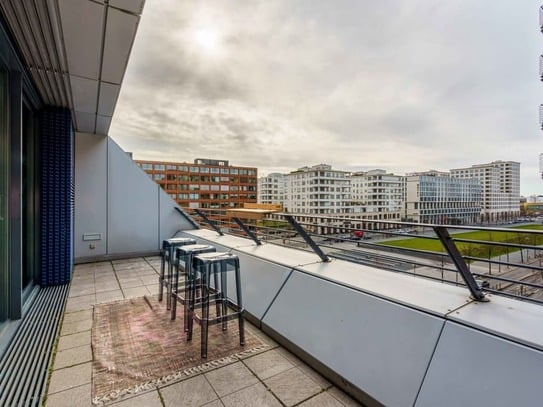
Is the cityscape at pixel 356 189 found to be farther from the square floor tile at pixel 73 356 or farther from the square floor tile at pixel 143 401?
the square floor tile at pixel 143 401

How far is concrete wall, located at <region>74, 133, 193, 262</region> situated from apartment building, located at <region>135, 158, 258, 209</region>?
32.3m

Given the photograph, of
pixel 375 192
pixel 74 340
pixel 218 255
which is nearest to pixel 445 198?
pixel 218 255

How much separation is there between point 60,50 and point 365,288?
363cm

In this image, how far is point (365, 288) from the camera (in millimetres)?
1948

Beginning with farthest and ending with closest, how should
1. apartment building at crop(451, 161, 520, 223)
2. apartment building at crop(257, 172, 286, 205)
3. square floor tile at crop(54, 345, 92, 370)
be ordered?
apartment building at crop(257, 172, 286, 205) → apartment building at crop(451, 161, 520, 223) → square floor tile at crop(54, 345, 92, 370)

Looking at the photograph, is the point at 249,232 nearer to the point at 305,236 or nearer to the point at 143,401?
the point at 305,236

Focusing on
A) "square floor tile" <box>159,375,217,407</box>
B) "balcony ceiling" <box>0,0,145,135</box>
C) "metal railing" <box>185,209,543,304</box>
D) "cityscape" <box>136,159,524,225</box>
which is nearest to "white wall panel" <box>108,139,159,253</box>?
"metal railing" <box>185,209,543,304</box>

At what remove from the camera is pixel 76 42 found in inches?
93.8

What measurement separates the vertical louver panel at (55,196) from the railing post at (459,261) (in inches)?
210

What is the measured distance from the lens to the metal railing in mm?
1386

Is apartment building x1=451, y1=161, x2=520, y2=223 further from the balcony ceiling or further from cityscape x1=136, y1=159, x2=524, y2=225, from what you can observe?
the balcony ceiling

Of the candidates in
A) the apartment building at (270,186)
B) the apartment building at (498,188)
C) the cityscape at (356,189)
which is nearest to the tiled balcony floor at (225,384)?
the cityscape at (356,189)

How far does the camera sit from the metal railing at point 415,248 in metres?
1.39

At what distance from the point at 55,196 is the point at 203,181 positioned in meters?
39.5
